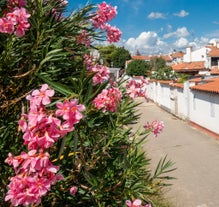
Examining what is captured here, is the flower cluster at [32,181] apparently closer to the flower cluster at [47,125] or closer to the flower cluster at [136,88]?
the flower cluster at [47,125]

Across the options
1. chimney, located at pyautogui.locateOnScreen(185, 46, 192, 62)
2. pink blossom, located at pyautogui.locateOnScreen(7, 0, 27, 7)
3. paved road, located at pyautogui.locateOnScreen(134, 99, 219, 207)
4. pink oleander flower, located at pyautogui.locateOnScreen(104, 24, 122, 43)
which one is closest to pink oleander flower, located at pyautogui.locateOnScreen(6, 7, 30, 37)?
pink blossom, located at pyautogui.locateOnScreen(7, 0, 27, 7)

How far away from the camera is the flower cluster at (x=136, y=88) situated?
7.69ft

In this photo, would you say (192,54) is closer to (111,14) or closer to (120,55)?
(120,55)

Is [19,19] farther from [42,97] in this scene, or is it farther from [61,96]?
[42,97]

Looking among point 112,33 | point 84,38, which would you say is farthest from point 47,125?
point 112,33

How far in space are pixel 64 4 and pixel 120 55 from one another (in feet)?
216

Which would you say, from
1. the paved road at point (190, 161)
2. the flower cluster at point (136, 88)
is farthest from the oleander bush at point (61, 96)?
the paved road at point (190, 161)

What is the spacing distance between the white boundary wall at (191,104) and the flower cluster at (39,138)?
39.5ft

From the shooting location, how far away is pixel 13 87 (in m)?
2.01

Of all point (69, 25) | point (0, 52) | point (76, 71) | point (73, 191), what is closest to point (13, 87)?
point (0, 52)

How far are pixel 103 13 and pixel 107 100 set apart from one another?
1044mm

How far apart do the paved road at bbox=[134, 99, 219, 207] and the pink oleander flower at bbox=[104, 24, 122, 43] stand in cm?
430

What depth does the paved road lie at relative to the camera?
6.48 m

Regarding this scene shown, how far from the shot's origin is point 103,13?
261 centimetres
